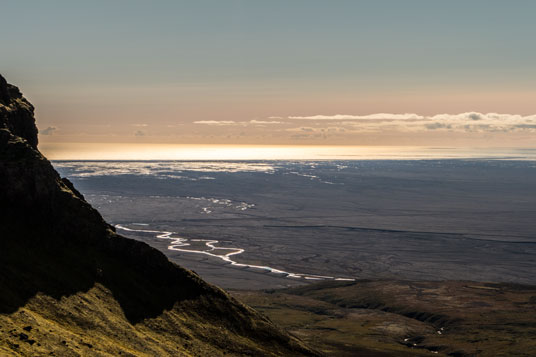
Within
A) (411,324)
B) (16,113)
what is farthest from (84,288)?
(411,324)

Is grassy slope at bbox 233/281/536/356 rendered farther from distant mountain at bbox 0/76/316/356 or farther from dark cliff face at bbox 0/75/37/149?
dark cliff face at bbox 0/75/37/149

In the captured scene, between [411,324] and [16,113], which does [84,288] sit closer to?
[16,113]

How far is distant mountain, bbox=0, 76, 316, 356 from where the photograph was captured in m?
61.3

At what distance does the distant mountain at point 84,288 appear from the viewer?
201 ft

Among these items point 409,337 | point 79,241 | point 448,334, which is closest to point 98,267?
point 79,241

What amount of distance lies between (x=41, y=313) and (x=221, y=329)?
85.0 ft

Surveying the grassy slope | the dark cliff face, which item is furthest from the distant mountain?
the grassy slope

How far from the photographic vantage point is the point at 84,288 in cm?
6988

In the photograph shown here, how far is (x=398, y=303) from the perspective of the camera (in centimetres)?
19688

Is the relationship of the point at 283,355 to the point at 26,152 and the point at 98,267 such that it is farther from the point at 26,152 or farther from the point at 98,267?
the point at 26,152

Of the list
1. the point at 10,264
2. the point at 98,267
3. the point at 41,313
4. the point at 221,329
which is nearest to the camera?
the point at 41,313

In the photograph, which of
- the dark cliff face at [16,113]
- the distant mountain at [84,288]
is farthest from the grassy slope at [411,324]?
the dark cliff face at [16,113]

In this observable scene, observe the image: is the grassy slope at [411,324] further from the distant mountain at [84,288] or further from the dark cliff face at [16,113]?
the dark cliff face at [16,113]

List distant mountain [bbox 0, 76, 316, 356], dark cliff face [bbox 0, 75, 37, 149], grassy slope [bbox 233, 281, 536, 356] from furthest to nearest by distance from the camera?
1. grassy slope [bbox 233, 281, 536, 356]
2. dark cliff face [bbox 0, 75, 37, 149]
3. distant mountain [bbox 0, 76, 316, 356]
